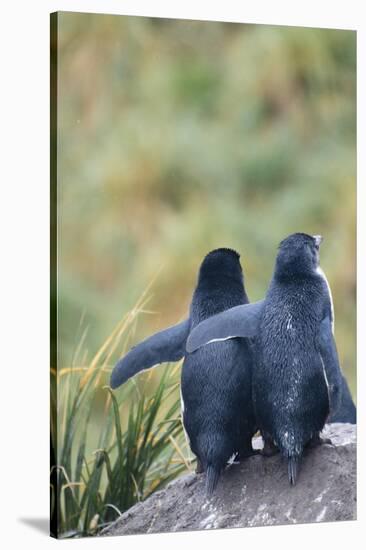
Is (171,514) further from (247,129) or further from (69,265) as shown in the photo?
(247,129)

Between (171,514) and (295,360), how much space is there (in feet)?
2.61

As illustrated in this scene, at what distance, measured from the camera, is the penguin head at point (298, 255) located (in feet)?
18.6

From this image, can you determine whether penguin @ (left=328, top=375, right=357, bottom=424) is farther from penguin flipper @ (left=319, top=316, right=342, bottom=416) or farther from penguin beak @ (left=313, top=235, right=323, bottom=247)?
penguin beak @ (left=313, top=235, right=323, bottom=247)

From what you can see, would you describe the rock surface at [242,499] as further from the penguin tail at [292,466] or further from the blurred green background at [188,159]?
the blurred green background at [188,159]

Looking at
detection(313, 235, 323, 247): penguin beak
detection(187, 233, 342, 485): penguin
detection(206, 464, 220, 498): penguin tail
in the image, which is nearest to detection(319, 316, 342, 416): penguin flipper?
detection(187, 233, 342, 485): penguin

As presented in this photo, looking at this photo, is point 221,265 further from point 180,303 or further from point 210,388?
point 210,388

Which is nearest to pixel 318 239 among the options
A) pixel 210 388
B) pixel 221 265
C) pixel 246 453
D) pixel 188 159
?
pixel 221 265

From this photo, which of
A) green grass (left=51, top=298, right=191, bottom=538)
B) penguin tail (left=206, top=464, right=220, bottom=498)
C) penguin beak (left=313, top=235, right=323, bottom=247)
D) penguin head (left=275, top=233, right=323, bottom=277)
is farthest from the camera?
penguin beak (left=313, top=235, right=323, bottom=247)

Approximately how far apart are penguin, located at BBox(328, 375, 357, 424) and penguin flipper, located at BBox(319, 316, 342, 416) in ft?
0.34

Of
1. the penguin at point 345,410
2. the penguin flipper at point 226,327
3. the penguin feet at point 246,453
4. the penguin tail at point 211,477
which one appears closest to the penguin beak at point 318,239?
the penguin flipper at point 226,327

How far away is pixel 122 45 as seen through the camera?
5527 millimetres

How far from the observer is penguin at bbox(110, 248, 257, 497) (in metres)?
5.49

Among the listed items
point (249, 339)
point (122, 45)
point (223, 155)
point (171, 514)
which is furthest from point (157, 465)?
point (122, 45)

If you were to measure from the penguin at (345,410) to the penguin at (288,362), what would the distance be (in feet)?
0.45
